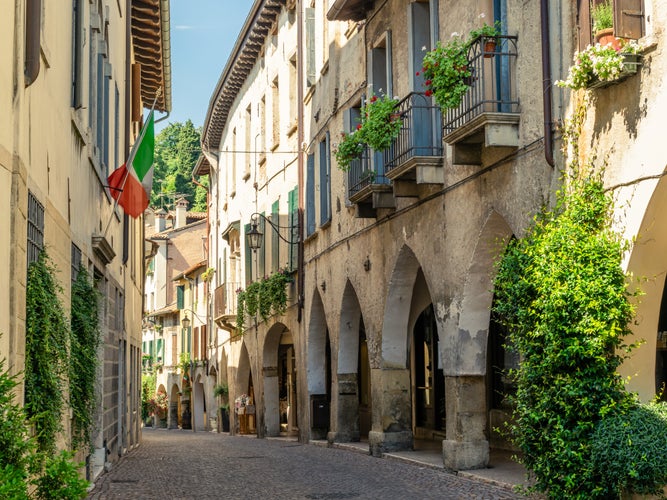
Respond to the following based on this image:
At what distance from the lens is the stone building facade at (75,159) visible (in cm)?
759

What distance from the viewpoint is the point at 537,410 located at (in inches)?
411

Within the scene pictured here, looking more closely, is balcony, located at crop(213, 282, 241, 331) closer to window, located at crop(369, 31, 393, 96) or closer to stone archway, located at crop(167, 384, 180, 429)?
window, located at crop(369, 31, 393, 96)

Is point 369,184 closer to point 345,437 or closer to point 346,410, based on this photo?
point 346,410

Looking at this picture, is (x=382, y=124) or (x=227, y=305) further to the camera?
(x=227, y=305)

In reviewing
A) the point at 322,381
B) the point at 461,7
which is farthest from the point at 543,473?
the point at 322,381

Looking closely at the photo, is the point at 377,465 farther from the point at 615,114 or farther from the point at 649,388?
the point at 615,114

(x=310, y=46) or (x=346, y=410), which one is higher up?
(x=310, y=46)

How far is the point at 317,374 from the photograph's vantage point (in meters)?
22.7

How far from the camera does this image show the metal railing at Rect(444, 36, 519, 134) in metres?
11.9

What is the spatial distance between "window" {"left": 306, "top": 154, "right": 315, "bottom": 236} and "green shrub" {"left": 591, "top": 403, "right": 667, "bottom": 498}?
13.9 m

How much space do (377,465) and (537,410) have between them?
560cm

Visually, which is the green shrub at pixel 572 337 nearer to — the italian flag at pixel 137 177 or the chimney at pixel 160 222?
the italian flag at pixel 137 177

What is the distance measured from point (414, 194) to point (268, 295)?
36.1 feet

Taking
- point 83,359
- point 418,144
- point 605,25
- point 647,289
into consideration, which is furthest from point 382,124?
point 647,289
